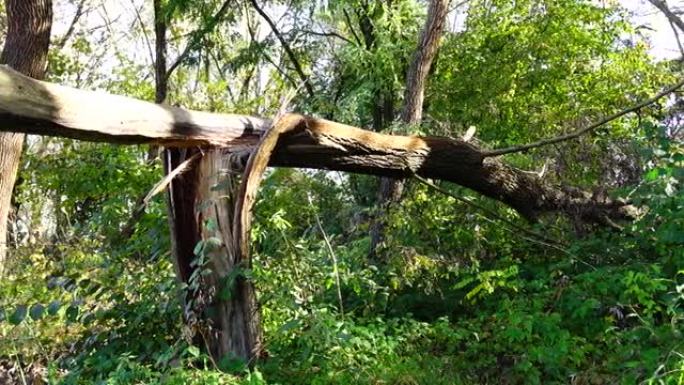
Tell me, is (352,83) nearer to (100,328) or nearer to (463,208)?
(463,208)

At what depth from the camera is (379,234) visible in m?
6.47

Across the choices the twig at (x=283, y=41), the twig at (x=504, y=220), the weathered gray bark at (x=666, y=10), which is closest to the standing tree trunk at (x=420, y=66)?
the twig at (x=504, y=220)

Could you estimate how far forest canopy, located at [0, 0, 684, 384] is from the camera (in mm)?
3914

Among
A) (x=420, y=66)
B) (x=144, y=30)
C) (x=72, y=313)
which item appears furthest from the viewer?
(x=144, y=30)

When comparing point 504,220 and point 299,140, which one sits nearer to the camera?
point 299,140

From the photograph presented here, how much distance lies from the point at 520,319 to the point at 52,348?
334 centimetres

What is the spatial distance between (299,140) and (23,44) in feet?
15.0

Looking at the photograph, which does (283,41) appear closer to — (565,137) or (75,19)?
(565,137)

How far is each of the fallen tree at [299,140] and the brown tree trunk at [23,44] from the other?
4.25m

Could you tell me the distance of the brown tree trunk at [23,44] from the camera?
7.31 m

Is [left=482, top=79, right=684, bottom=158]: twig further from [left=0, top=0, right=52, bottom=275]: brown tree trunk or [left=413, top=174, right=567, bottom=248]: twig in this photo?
[left=0, top=0, right=52, bottom=275]: brown tree trunk

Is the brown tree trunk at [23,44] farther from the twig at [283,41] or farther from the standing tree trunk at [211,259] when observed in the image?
the twig at [283,41]

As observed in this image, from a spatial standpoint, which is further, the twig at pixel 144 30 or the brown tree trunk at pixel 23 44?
the twig at pixel 144 30

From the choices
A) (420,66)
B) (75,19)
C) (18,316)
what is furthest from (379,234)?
(75,19)
